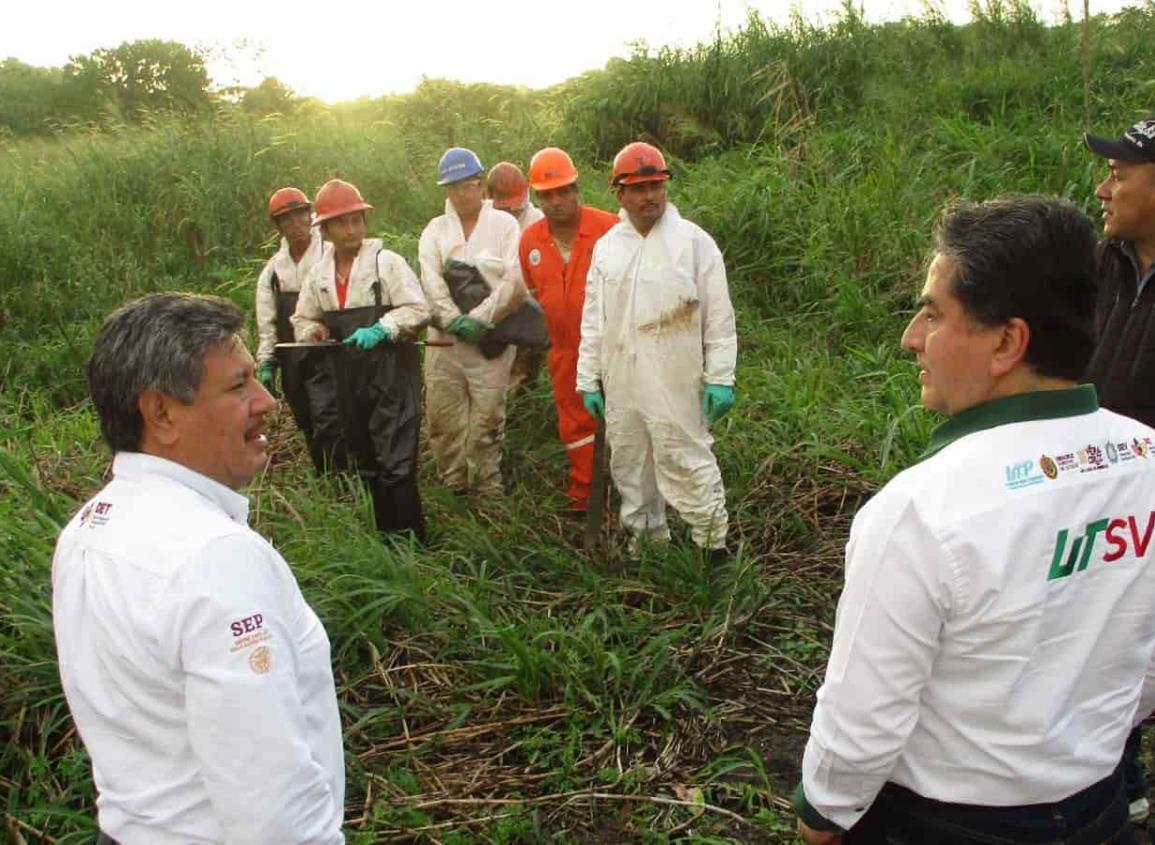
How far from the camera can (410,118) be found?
37.9 feet

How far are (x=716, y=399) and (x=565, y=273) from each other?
4.24 ft

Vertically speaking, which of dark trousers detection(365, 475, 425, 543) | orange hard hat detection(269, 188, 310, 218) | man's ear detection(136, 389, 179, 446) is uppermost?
orange hard hat detection(269, 188, 310, 218)

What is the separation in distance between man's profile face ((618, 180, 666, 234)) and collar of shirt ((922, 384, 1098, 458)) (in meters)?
2.78

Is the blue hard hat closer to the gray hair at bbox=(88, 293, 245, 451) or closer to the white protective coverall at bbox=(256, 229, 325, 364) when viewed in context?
the white protective coverall at bbox=(256, 229, 325, 364)

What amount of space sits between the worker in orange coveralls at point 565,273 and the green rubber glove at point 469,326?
0.32 meters

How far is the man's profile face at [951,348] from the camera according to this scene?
132cm

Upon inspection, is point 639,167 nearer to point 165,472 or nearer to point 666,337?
point 666,337

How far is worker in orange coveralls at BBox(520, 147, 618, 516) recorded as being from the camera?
4.79 m

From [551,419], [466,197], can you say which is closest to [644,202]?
[466,197]

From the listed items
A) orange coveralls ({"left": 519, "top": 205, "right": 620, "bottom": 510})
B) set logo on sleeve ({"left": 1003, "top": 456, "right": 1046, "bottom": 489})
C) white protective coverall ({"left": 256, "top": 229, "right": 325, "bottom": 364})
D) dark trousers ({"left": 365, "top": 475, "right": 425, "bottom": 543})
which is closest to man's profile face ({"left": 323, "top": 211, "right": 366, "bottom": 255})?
white protective coverall ({"left": 256, "top": 229, "right": 325, "bottom": 364})

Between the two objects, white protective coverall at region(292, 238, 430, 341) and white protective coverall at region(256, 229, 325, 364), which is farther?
white protective coverall at region(256, 229, 325, 364)

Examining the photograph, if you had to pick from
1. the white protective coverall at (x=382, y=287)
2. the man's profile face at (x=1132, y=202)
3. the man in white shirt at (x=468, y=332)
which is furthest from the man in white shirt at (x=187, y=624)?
the man in white shirt at (x=468, y=332)

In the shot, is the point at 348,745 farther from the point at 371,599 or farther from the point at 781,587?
the point at 781,587

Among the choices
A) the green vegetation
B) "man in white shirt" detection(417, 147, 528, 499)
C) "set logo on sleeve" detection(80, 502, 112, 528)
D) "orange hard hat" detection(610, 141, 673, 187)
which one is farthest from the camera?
"man in white shirt" detection(417, 147, 528, 499)
